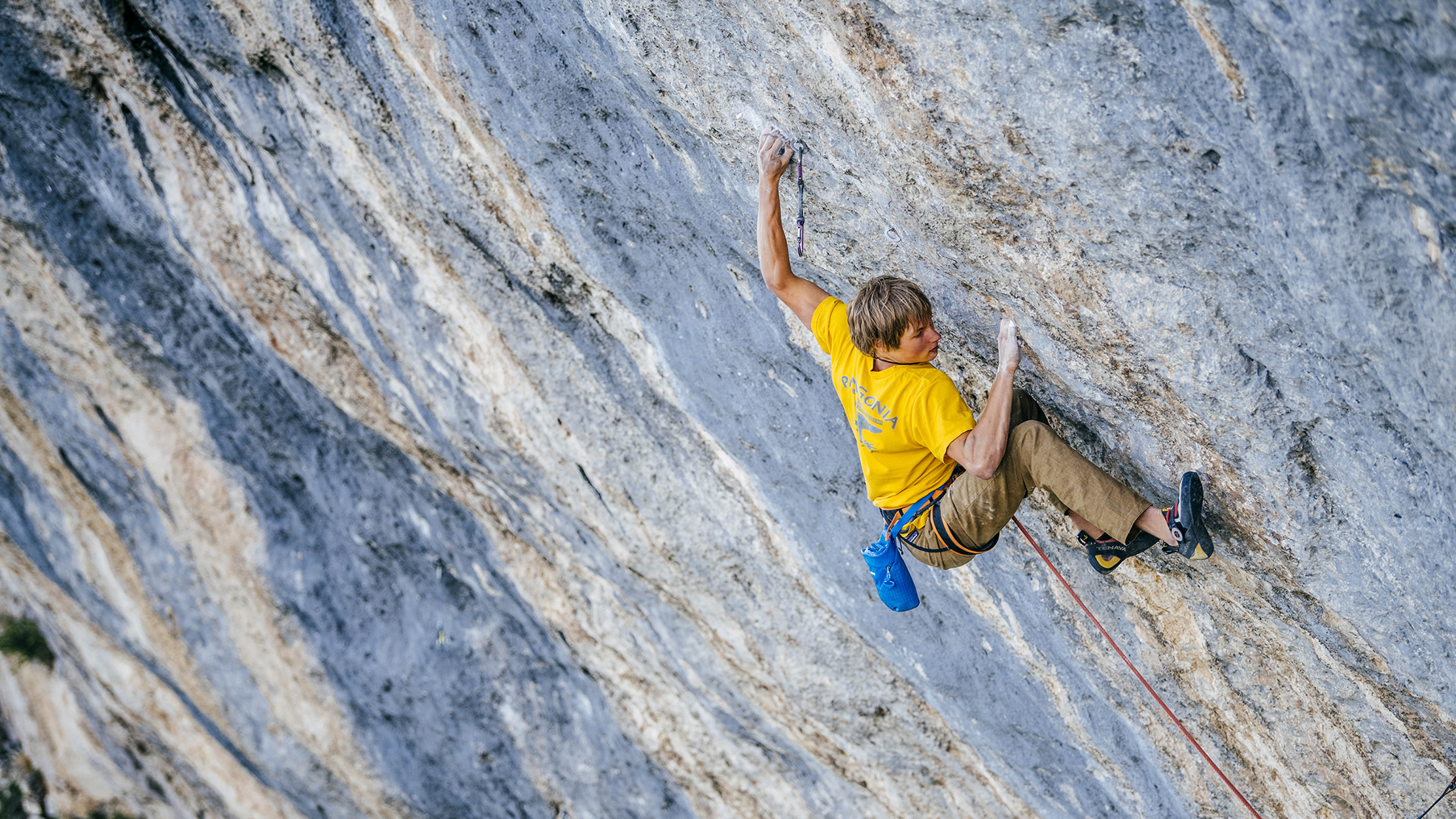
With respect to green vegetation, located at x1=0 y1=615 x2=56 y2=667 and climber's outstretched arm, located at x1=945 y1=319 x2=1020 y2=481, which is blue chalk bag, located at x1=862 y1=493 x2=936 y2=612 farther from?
green vegetation, located at x1=0 y1=615 x2=56 y2=667

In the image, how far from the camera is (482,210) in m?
4.59

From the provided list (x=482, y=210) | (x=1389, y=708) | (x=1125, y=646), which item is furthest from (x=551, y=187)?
(x=1389, y=708)

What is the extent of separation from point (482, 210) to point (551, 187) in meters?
0.54

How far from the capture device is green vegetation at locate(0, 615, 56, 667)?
10.6 m

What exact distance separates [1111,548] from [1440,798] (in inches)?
62.4

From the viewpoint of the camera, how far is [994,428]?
9.59 ft

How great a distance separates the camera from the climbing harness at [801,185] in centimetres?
327

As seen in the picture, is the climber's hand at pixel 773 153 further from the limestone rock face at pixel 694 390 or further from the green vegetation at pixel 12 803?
the green vegetation at pixel 12 803

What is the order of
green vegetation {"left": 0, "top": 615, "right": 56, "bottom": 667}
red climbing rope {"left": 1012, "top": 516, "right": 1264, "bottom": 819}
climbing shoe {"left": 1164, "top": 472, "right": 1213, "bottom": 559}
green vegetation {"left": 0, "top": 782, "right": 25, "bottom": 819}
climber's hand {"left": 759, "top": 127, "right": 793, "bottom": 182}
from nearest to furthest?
climbing shoe {"left": 1164, "top": 472, "right": 1213, "bottom": 559}
climber's hand {"left": 759, "top": 127, "right": 793, "bottom": 182}
red climbing rope {"left": 1012, "top": 516, "right": 1264, "bottom": 819}
green vegetation {"left": 0, "top": 615, "right": 56, "bottom": 667}
green vegetation {"left": 0, "top": 782, "right": 25, "bottom": 819}

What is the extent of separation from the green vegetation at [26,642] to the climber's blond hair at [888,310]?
1148 centimetres

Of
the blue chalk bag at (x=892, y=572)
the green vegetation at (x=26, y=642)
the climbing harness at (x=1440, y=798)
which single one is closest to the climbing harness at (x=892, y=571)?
the blue chalk bag at (x=892, y=572)

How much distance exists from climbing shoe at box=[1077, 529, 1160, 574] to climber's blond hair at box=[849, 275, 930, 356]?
1006 mm

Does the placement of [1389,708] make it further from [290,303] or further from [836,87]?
[290,303]

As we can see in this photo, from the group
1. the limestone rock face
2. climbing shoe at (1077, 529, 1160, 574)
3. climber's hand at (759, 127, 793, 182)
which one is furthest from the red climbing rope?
climber's hand at (759, 127, 793, 182)
